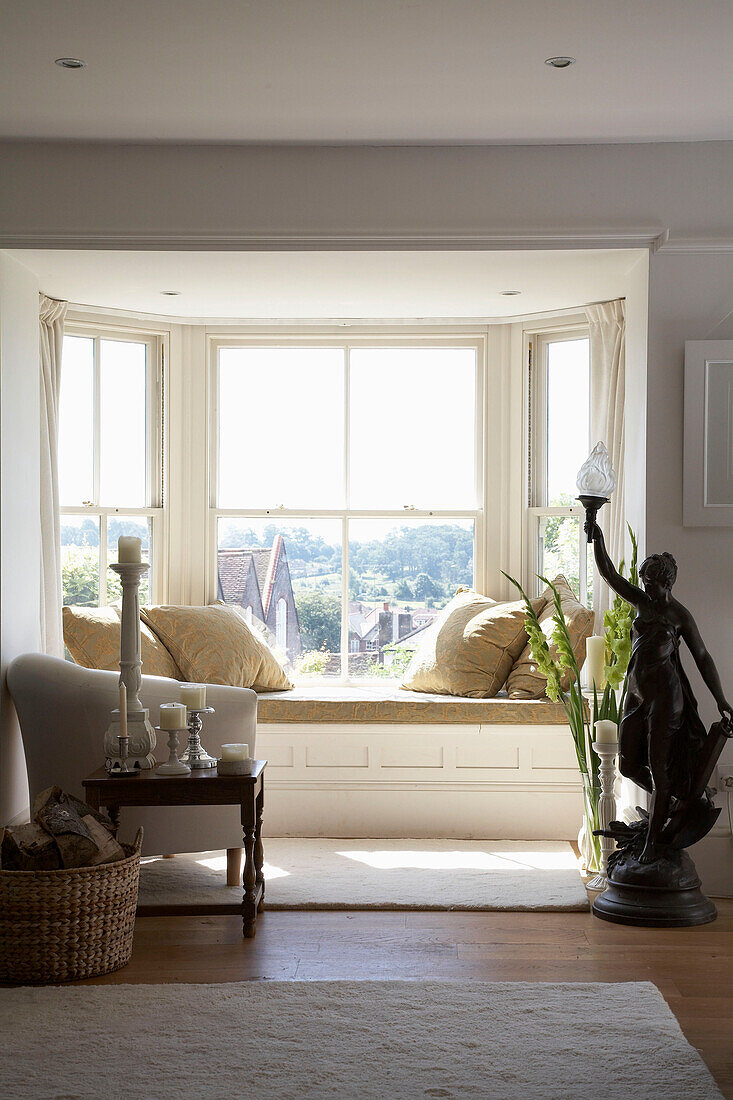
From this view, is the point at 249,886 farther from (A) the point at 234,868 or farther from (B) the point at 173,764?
(A) the point at 234,868

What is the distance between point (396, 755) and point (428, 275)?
2.06 metres

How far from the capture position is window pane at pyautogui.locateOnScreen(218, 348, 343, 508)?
18.5ft

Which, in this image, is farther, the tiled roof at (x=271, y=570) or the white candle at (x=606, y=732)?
the tiled roof at (x=271, y=570)

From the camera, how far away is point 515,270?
4.39 m

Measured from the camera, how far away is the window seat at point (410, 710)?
4734 mm

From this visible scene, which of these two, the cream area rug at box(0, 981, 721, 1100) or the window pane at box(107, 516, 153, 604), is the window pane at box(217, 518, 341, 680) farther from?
the cream area rug at box(0, 981, 721, 1100)

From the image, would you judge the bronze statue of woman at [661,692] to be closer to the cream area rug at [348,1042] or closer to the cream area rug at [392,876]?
the cream area rug at [392,876]

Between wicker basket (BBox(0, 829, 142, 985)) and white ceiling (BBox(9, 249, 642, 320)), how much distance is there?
7.69ft

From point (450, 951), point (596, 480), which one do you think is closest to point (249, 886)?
point (450, 951)

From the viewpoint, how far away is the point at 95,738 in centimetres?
379

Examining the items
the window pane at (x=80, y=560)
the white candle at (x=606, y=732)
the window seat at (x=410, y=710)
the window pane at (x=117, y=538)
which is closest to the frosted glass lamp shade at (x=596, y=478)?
Result: the white candle at (x=606, y=732)

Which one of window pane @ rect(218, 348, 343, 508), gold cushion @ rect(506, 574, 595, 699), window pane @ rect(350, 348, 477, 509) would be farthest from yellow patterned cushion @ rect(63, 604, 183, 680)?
gold cushion @ rect(506, 574, 595, 699)

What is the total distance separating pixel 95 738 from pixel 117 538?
172 centimetres

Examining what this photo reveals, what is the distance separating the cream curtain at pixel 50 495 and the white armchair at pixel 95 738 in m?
0.94
